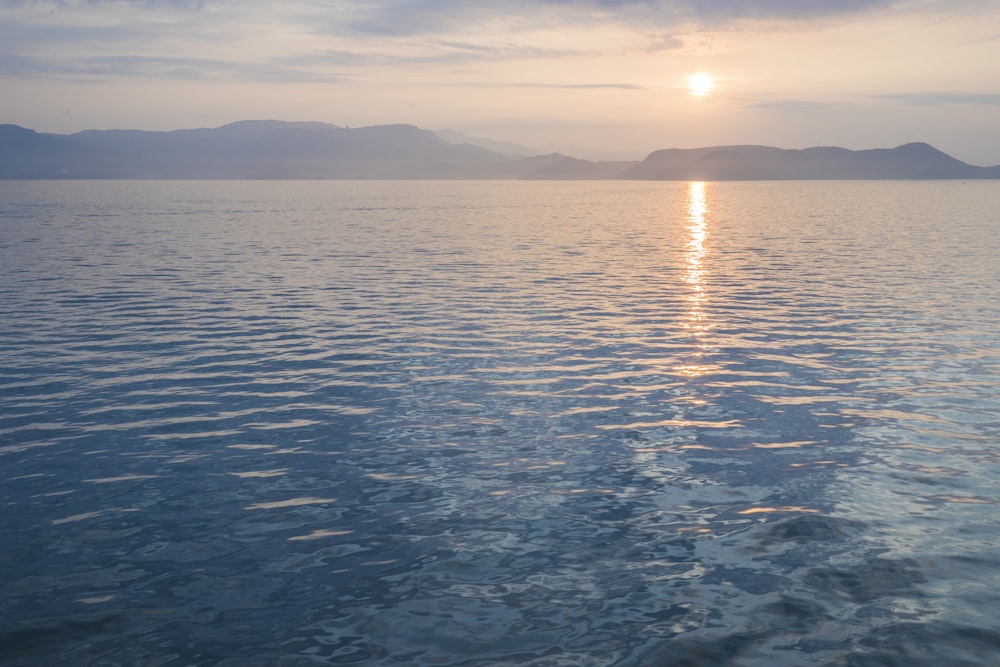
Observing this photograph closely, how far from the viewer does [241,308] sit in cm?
4391

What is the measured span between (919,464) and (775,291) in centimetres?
3245

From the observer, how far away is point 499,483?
19.0 metres

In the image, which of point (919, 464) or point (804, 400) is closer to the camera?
point (919, 464)

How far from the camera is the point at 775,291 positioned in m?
51.3

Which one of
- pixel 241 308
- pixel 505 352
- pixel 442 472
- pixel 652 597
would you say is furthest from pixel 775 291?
pixel 652 597

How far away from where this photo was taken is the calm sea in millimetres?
12727

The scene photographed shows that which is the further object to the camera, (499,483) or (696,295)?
(696,295)

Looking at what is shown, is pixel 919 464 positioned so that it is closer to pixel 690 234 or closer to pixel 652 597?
pixel 652 597

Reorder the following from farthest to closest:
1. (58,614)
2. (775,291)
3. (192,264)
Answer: (192,264)
(775,291)
(58,614)

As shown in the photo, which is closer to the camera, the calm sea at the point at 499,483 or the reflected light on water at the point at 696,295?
the calm sea at the point at 499,483

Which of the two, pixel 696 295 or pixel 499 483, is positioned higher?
pixel 696 295

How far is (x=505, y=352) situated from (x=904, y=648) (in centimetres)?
2212

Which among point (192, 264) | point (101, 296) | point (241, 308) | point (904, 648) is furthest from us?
point (192, 264)

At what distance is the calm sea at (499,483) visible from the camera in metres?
12.7
